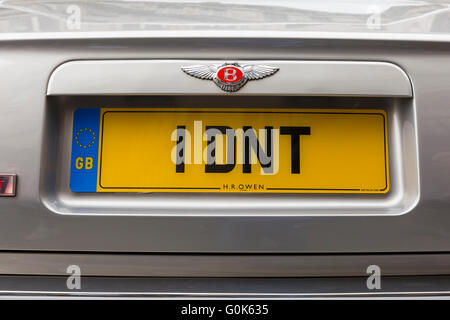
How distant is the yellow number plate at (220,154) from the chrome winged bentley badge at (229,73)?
0.09 meters

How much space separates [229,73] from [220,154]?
260 mm

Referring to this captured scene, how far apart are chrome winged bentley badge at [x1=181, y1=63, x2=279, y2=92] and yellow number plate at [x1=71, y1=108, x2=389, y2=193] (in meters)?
0.09

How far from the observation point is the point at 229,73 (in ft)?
4.82

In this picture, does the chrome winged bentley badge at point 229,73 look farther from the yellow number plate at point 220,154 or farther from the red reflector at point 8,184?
the red reflector at point 8,184

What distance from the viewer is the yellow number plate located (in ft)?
4.92

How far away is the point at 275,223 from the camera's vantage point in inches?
57.3

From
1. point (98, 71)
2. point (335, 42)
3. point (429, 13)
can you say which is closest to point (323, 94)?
point (335, 42)

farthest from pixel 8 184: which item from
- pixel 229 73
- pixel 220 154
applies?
pixel 229 73

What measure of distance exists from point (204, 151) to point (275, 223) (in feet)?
1.06

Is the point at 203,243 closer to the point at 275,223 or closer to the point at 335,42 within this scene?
the point at 275,223

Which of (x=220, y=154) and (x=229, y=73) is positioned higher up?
(x=229, y=73)

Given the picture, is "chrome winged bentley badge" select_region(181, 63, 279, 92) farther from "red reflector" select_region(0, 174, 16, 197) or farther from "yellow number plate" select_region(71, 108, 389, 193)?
"red reflector" select_region(0, 174, 16, 197)

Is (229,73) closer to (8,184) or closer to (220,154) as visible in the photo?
(220,154)

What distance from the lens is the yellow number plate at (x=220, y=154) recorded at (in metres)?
1.50
